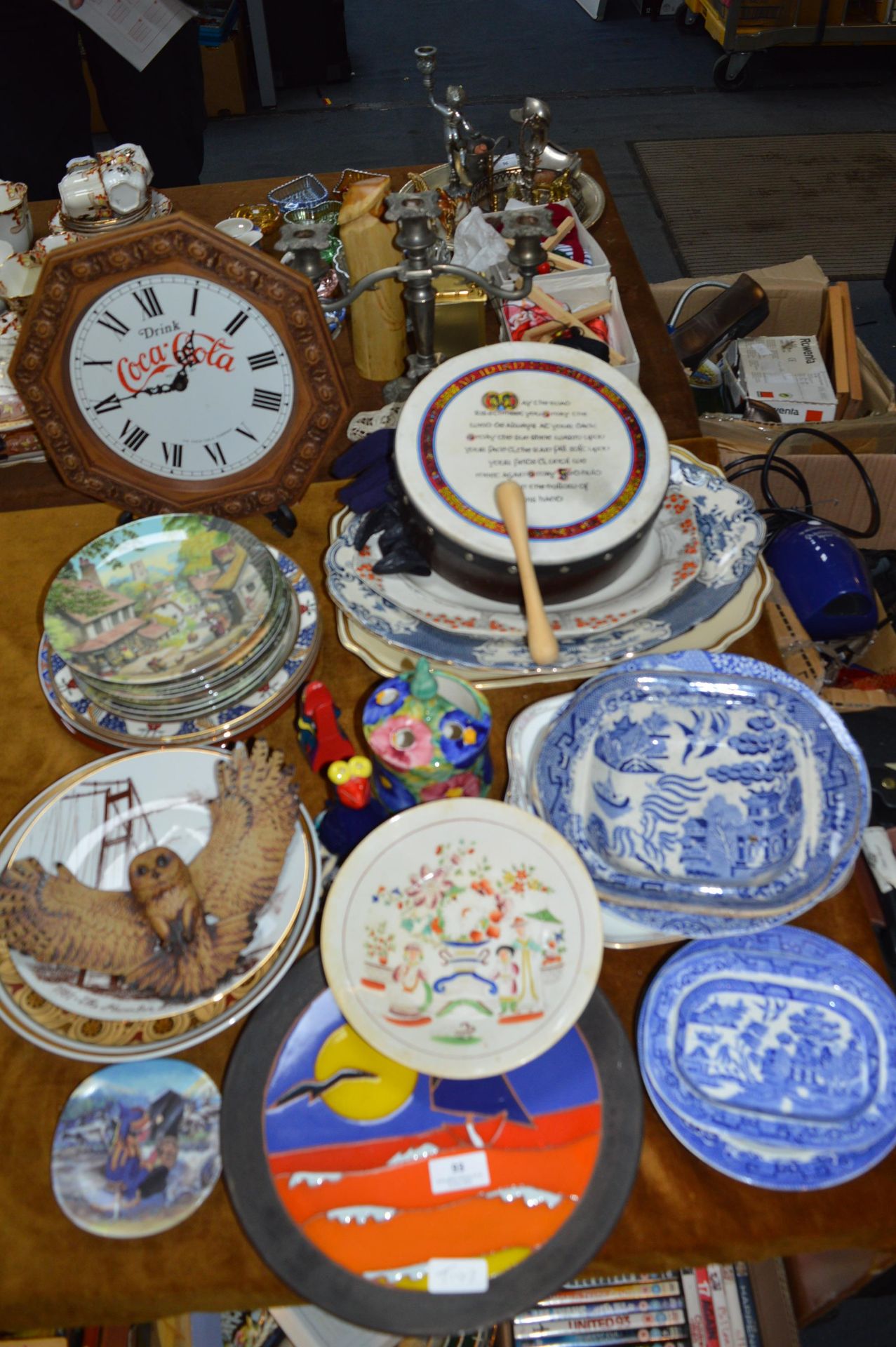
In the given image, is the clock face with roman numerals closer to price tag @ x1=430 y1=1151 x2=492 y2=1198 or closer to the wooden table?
the wooden table

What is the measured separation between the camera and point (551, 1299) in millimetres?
1254

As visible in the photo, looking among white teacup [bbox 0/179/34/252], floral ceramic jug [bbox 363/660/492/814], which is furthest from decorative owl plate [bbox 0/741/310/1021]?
white teacup [bbox 0/179/34/252]

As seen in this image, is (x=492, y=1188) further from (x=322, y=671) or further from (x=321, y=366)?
(x=321, y=366)

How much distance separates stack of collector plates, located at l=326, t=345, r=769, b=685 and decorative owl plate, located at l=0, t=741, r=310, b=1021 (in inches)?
8.8

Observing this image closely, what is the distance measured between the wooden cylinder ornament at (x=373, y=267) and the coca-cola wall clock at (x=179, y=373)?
1.03 ft

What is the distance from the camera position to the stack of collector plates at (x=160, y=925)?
33.8 inches

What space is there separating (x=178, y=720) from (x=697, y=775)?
0.56m

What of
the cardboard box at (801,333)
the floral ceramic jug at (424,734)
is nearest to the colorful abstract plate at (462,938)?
the floral ceramic jug at (424,734)

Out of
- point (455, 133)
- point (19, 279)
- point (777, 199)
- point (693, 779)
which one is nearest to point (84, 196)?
point (19, 279)

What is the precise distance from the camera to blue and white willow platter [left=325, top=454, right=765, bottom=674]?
1000 millimetres

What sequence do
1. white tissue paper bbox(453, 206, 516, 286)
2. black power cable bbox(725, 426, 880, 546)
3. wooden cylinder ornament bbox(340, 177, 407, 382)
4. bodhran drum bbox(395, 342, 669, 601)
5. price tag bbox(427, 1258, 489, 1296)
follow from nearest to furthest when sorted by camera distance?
price tag bbox(427, 1258, 489, 1296) → bodhran drum bbox(395, 342, 669, 601) → wooden cylinder ornament bbox(340, 177, 407, 382) → white tissue paper bbox(453, 206, 516, 286) → black power cable bbox(725, 426, 880, 546)

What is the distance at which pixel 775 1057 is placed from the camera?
86cm

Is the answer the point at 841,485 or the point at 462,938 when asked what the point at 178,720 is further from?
the point at 841,485

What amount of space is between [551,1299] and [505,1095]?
627 millimetres
